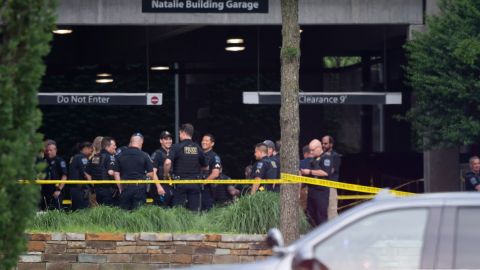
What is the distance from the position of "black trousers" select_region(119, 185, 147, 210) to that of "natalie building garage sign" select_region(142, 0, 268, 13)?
5036 millimetres

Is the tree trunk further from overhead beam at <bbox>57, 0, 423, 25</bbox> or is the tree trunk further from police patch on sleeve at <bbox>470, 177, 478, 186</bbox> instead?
overhead beam at <bbox>57, 0, 423, 25</bbox>

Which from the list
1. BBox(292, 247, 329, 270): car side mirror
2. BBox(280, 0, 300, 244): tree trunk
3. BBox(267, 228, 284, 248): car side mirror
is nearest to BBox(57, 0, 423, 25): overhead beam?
BBox(280, 0, 300, 244): tree trunk

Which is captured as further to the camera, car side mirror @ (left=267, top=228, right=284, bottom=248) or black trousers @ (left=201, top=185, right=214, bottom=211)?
black trousers @ (left=201, top=185, right=214, bottom=211)

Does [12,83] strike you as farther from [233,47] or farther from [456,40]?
[233,47]

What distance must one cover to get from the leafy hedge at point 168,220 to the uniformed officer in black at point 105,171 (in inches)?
93.8

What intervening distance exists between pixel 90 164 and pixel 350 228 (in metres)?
11.8

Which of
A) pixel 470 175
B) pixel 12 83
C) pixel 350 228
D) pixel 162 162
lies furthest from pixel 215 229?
pixel 350 228

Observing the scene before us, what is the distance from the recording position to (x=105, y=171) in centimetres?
1800

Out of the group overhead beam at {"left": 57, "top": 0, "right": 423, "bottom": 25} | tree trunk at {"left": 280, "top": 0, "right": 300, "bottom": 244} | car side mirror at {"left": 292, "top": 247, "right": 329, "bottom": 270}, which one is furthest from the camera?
overhead beam at {"left": 57, "top": 0, "right": 423, "bottom": 25}

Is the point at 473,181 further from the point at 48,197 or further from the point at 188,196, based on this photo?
the point at 48,197

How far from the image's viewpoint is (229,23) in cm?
2119

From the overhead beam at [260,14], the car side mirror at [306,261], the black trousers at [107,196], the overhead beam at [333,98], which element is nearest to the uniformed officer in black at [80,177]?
the black trousers at [107,196]

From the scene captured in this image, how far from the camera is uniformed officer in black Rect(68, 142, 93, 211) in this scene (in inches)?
715

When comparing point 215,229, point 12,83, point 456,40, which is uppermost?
point 456,40
